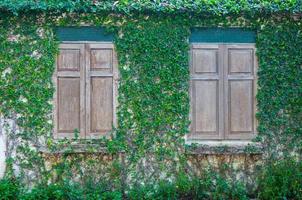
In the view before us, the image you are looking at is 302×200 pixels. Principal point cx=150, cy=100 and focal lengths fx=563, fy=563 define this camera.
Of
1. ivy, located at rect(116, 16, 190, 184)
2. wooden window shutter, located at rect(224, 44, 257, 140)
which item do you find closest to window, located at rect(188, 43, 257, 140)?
wooden window shutter, located at rect(224, 44, 257, 140)

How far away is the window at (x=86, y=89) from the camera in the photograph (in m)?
9.12

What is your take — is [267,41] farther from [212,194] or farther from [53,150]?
[53,150]

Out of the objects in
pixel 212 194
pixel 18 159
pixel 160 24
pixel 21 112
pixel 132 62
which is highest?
pixel 160 24

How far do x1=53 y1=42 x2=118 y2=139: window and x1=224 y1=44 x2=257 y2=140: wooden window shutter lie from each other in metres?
1.90

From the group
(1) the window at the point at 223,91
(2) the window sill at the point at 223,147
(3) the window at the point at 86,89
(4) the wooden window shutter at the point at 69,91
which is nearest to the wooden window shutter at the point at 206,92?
(1) the window at the point at 223,91

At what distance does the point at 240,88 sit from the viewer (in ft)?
30.8

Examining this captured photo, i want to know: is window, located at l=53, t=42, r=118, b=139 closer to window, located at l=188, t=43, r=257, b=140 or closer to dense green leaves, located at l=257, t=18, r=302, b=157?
window, located at l=188, t=43, r=257, b=140

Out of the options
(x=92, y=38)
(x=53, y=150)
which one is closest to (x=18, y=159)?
(x=53, y=150)

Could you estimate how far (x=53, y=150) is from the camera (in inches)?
352

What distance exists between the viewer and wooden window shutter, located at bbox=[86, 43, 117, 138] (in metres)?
9.15

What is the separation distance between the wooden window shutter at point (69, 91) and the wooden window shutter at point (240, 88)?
2.40 meters

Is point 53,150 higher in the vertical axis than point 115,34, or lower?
lower

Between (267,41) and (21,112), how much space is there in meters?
4.18

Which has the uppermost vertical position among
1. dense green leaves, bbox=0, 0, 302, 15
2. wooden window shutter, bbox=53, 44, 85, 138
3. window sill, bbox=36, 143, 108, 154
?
dense green leaves, bbox=0, 0, 302, 15
